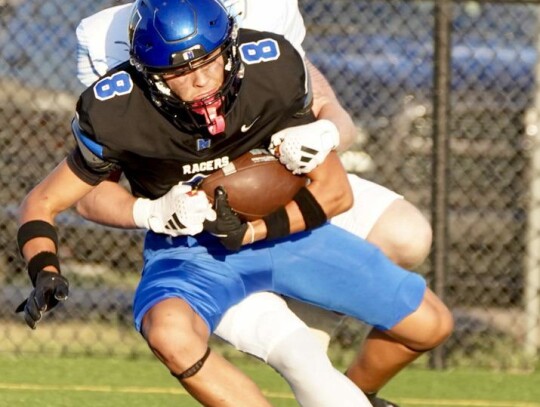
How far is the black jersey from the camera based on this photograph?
15.0 ft

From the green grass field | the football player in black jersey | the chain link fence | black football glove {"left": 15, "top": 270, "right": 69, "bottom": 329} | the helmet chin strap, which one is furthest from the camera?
the chain link fence

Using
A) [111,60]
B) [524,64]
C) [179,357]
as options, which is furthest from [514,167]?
[179,357]

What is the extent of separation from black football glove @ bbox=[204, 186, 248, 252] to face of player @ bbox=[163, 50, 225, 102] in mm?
306

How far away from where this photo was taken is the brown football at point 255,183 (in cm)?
459

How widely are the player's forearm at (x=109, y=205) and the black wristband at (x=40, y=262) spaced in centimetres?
37

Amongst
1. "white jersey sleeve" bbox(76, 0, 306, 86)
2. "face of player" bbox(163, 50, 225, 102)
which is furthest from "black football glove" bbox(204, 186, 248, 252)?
"white jersey sleeve" bbox(76, 0, 306, 86)

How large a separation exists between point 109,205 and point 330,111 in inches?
33.6

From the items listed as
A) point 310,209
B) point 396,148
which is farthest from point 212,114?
point 396,148

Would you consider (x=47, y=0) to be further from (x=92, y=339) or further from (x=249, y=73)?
(x=249, y=73)

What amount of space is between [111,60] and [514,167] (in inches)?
132

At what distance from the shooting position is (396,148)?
7996 millimetres

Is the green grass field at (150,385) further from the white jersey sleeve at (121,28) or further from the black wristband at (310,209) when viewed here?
the black wristband at (310,209)

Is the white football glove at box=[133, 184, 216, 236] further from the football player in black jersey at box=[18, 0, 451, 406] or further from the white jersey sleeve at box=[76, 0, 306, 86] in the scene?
the white jersey sleeve at box=[76, 0, 306, 86]

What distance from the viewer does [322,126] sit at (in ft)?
15.3
